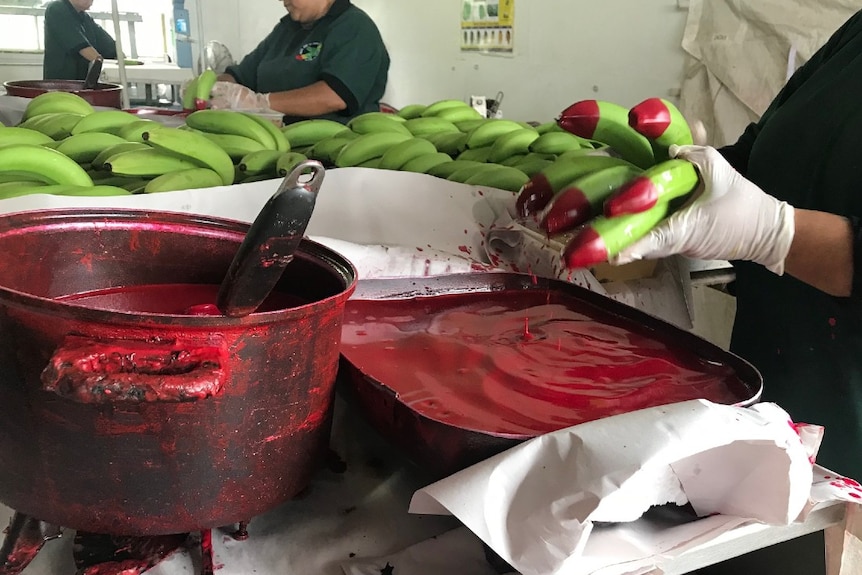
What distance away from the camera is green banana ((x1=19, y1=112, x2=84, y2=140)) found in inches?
62.9

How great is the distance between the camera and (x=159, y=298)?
2.38ft

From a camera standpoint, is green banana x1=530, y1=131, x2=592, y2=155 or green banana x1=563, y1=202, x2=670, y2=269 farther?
green banana x1=530, y1=131, x2=592, y2=155

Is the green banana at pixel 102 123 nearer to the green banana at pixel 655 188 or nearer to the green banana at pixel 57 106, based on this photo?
the green banana at pixel 57 106

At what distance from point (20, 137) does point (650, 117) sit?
122cm

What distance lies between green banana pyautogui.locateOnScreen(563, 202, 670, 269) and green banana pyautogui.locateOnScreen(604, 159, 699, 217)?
16mm

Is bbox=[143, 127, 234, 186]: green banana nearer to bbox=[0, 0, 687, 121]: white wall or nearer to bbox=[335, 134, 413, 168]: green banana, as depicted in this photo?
bbox=[335, 134, 413, 168]: green banana

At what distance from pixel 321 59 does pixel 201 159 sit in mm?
1624

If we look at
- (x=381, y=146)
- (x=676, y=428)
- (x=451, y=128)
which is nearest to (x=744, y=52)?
(x=451, y=128)

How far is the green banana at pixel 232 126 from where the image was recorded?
5.33ft

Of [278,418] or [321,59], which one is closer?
[278,418]

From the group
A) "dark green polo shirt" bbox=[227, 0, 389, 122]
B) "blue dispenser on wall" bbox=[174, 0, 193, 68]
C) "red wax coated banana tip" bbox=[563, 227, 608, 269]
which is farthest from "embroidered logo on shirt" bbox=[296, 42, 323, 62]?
"blue dispenser on wall" bbox=[174, 0, 193, 68]

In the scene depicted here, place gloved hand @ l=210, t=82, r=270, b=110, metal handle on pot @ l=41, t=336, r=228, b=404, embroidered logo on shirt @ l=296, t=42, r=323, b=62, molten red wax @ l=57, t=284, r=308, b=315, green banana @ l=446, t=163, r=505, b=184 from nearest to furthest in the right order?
metal handle on pot @ l=41, t=336, r=228, b=404 → molten red wax @ l=57, t=284, r=308, b=315 → green banana @ l=446, t=163, r=505, b=184 → gloved hand @ l=210, t=82, r=270, b=110 → embroidered logo on shirt @ l=296, t=42, r=323, b=62

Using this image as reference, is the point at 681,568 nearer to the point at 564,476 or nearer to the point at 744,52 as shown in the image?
the point at 564,476

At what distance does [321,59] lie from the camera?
287 cm
